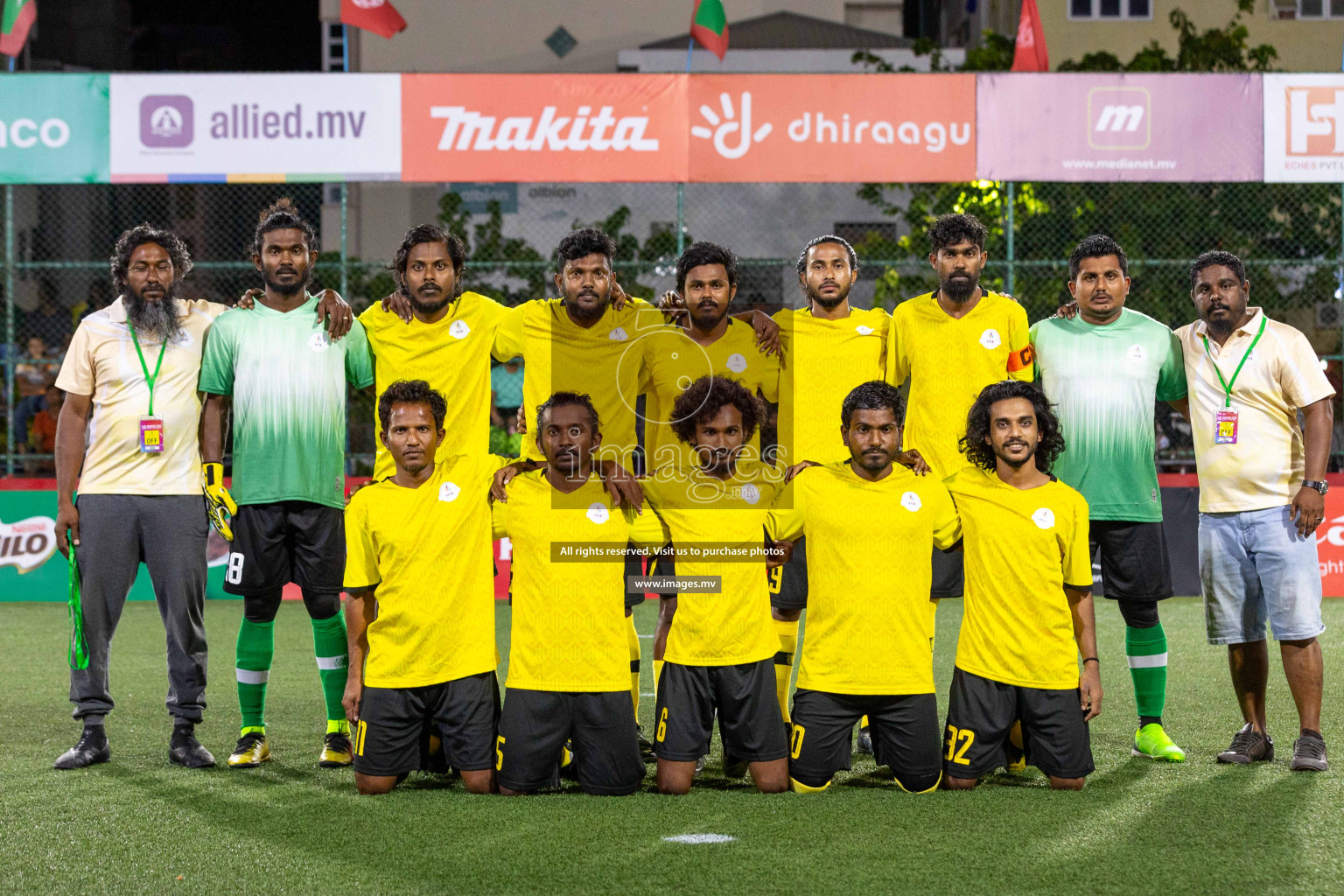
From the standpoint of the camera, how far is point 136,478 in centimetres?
569

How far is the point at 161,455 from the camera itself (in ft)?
18.8

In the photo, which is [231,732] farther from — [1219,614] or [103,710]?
[1219,614]

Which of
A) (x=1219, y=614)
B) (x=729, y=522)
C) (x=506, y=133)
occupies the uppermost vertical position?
(x=506, y=133)

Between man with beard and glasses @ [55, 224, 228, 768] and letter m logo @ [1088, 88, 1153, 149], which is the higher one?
letter m logo @ [1088, 88, 1153, 149]

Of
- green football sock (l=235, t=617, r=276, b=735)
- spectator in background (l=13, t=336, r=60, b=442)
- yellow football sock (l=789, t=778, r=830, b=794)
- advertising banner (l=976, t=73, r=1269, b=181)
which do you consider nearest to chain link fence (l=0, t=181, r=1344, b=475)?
spectator in background (l=13, t=336, r=60, b=442)

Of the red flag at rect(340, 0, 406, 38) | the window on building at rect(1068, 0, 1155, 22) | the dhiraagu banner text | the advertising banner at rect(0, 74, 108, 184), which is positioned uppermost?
the window on building at rect(1068, 0, 1155, 22)

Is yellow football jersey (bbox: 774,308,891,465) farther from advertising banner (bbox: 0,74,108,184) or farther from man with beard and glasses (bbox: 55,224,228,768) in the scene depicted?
advertising banner (bbox: 0,74,108,184)

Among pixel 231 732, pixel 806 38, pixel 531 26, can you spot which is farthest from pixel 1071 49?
pixel 231 732

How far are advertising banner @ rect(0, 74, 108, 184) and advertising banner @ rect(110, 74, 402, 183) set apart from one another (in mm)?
154

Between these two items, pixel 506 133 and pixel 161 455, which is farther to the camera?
pixel 506 133

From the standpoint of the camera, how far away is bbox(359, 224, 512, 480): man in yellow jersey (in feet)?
18.8

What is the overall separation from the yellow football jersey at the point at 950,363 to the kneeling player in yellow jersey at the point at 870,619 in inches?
26.7

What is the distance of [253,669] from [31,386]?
8167 mm

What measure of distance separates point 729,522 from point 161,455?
7.87ft
